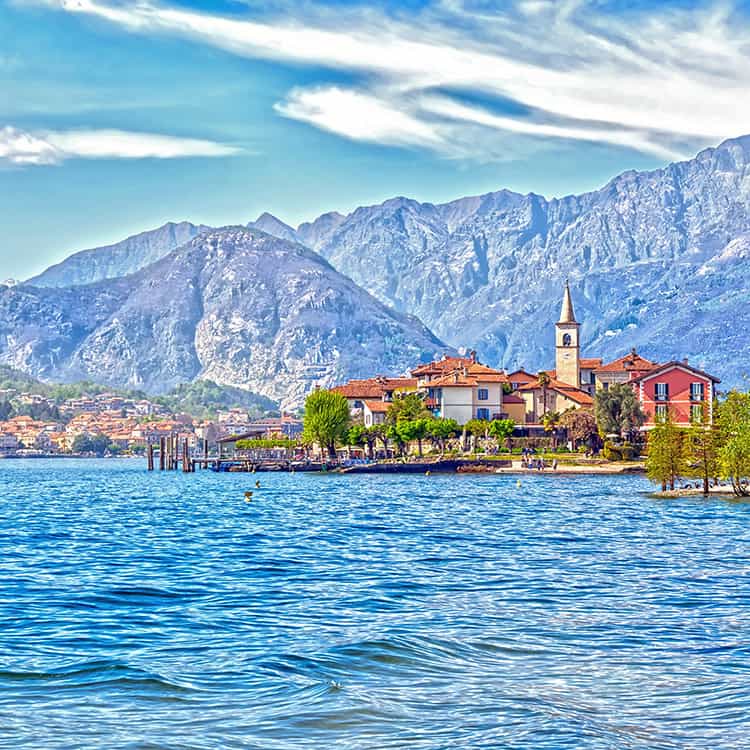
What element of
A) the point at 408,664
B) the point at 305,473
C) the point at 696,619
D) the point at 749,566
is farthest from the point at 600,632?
the point at 305,473

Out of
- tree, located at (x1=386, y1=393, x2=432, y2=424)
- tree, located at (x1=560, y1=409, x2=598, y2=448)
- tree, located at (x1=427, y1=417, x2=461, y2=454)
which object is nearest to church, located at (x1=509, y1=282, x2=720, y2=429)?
tree, located at (x1=560, y1=409, x2=598, y2=448)

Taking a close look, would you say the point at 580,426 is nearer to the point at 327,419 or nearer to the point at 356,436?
the point at 356,436

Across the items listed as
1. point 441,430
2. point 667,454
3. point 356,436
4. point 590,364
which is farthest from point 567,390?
point 667,454

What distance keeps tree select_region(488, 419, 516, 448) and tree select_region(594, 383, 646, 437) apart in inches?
454

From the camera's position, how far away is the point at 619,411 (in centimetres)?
14512

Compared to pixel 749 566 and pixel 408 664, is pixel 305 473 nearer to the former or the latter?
pixel 749 566

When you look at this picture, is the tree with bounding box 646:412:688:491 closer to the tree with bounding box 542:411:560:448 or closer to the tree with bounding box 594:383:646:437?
the tree with bounding box 594:383:646:437

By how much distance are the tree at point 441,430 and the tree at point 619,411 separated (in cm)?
1810

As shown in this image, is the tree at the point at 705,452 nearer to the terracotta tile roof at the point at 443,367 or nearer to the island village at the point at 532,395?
the island village at the point at 532,395

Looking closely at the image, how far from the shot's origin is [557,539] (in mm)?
51156

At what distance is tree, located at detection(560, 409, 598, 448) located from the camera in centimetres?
14962

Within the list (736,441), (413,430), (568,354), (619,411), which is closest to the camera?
(736,441)

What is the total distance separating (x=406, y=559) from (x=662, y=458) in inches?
1765

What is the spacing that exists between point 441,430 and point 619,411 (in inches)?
837
